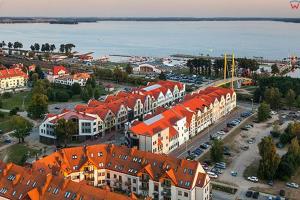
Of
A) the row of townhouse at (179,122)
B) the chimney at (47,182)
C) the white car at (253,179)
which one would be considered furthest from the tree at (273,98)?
the chimney at (47,182)

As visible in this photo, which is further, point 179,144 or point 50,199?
point 179,144

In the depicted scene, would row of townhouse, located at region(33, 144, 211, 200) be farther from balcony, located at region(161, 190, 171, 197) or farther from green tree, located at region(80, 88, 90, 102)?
green tree, located at region(80, 88, 90, 102)

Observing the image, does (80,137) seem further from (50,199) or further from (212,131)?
(50,199)

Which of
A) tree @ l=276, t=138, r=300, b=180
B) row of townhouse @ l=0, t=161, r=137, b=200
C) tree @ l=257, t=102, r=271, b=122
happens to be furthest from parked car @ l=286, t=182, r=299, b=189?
tree @ l=257, t=102, r=271, b=122

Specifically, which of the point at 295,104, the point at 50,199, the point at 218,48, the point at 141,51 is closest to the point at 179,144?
the point at 50,199

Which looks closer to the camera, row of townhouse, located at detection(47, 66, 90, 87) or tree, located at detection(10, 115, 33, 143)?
tree, located at detection(10, 115, 33, 143)

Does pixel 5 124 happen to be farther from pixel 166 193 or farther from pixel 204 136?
pixel 166 193
